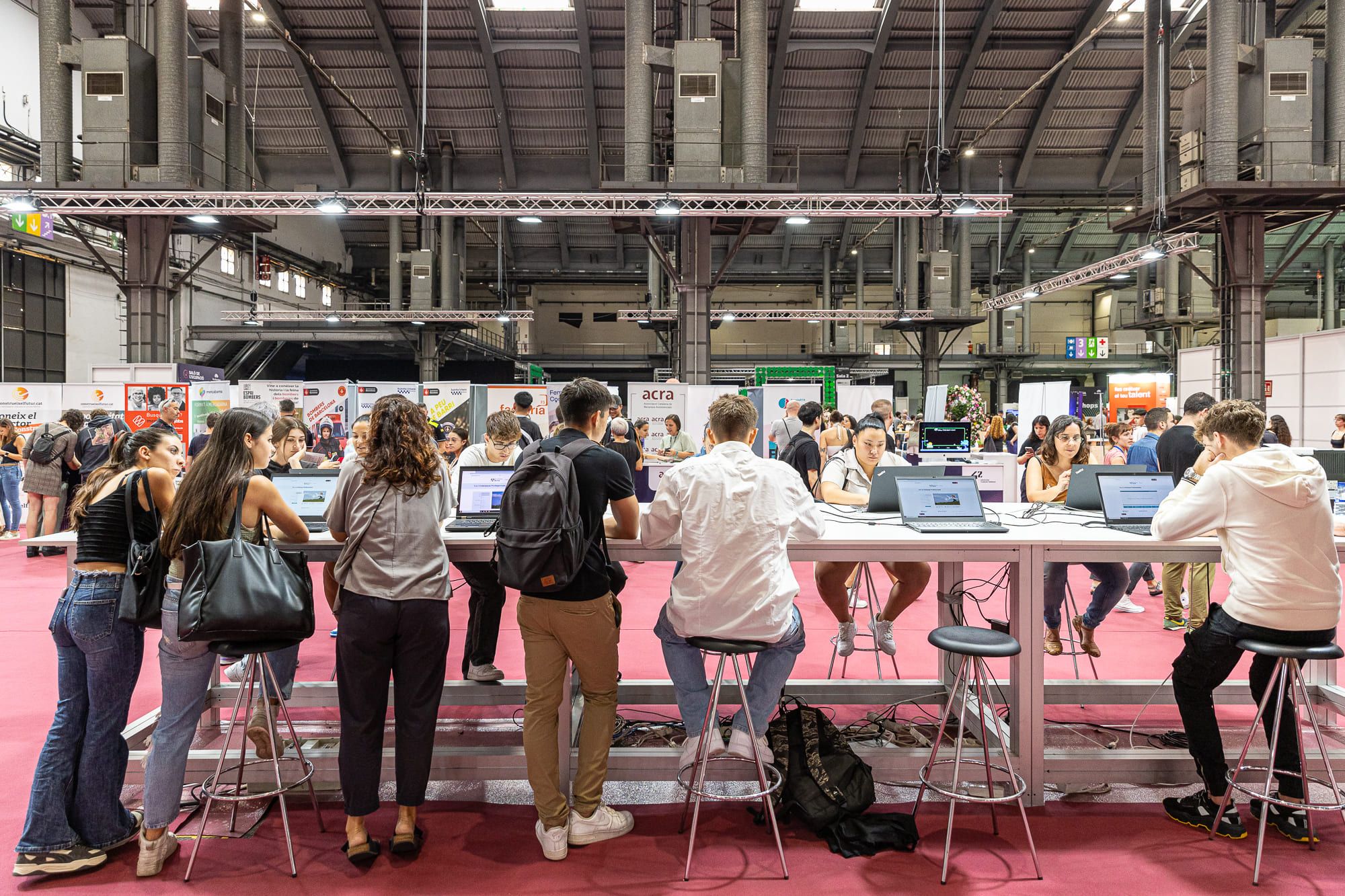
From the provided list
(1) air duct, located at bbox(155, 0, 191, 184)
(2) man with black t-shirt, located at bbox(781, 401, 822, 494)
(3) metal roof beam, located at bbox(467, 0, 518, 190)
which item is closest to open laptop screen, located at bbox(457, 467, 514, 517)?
(2) man with black t-shirt, located at bbox(781, 401, 822, 494)

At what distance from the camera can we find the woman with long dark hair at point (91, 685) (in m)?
2.43

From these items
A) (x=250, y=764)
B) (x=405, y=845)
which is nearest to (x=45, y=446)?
(x=250, y=764)

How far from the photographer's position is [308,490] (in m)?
3.45

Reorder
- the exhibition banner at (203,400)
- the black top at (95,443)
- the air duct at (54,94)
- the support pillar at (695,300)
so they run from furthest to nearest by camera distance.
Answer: the support pillar at (695,300) < the air duct at (54,94) < the exhibition banner at (203,400) < the black top at (95,443)

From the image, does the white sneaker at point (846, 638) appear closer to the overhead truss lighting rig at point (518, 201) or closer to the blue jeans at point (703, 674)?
the blue jeans at point (703, 674)

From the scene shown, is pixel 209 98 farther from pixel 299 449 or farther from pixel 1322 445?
pixel 1322 445

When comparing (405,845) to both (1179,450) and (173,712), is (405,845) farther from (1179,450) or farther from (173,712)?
(1179,450)

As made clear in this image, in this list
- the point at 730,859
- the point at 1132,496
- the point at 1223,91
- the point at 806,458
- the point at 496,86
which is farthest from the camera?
the point at 496,86

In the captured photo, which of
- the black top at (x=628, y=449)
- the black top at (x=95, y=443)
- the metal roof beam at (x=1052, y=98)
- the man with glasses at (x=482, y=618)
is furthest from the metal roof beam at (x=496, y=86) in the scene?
the man with glasses at (x=482, y=618)

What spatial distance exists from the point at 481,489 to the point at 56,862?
1.92 m

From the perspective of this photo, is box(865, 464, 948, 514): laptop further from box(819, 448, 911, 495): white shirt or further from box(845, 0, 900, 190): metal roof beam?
box(845, 0, 900, 190): metal roof beam

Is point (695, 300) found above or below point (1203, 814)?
above

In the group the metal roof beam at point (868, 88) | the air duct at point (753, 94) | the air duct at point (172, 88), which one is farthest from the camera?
the metal roof beam at point (868, 88)

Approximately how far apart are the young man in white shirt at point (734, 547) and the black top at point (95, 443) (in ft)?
23.4
